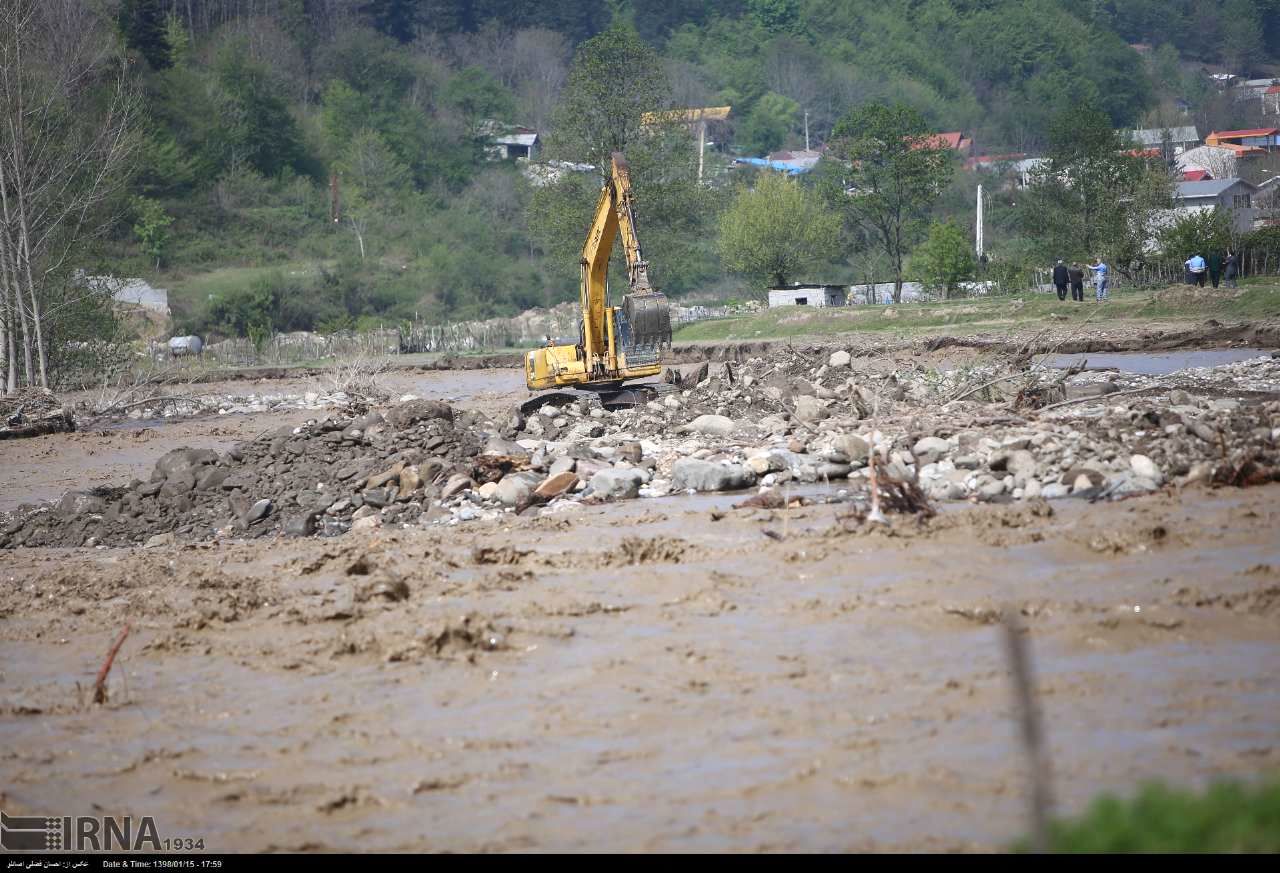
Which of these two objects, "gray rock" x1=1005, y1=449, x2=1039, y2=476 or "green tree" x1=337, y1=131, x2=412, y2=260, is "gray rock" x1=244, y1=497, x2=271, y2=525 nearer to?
"gray rock" x1=1005, y1=449, x2=1039, y2=476

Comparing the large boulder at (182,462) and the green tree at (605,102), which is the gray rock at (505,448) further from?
the green tree at (605,102)

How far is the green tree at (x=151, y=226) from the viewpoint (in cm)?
6341

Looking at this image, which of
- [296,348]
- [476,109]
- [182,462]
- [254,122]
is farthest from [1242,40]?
[182,462]

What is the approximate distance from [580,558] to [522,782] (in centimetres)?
525

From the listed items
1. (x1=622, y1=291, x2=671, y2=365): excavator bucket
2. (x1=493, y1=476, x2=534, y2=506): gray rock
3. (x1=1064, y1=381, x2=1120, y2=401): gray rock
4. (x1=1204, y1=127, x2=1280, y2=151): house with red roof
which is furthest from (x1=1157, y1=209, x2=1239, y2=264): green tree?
(x1=1204, y1=127, x2=1280, y2=151): house with red roof

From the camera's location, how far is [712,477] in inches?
571

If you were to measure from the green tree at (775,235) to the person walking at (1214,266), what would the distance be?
2074cm

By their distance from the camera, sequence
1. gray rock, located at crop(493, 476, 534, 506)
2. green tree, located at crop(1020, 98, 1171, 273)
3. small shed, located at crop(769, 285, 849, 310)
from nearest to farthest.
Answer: gray rock, located at crop(493, 476, 534, 506)
green tree, located at crop(1020, 98, 1171, 273)
small shed, located at crop(769, 285, 849, 310)

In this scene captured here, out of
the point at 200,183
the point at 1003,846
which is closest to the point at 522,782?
the point at 1003,846

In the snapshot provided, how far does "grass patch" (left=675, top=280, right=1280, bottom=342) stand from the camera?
35250 millimetres

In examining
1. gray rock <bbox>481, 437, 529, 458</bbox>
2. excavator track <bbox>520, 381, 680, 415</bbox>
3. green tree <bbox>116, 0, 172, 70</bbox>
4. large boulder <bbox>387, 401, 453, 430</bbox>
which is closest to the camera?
gray rock <bbox>481, 437, 529, 458</bbox>

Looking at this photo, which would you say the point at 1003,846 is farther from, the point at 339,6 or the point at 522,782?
the point at 339,6

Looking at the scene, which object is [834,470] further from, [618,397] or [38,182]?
[38,182]

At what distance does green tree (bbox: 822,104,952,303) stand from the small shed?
486 cm
